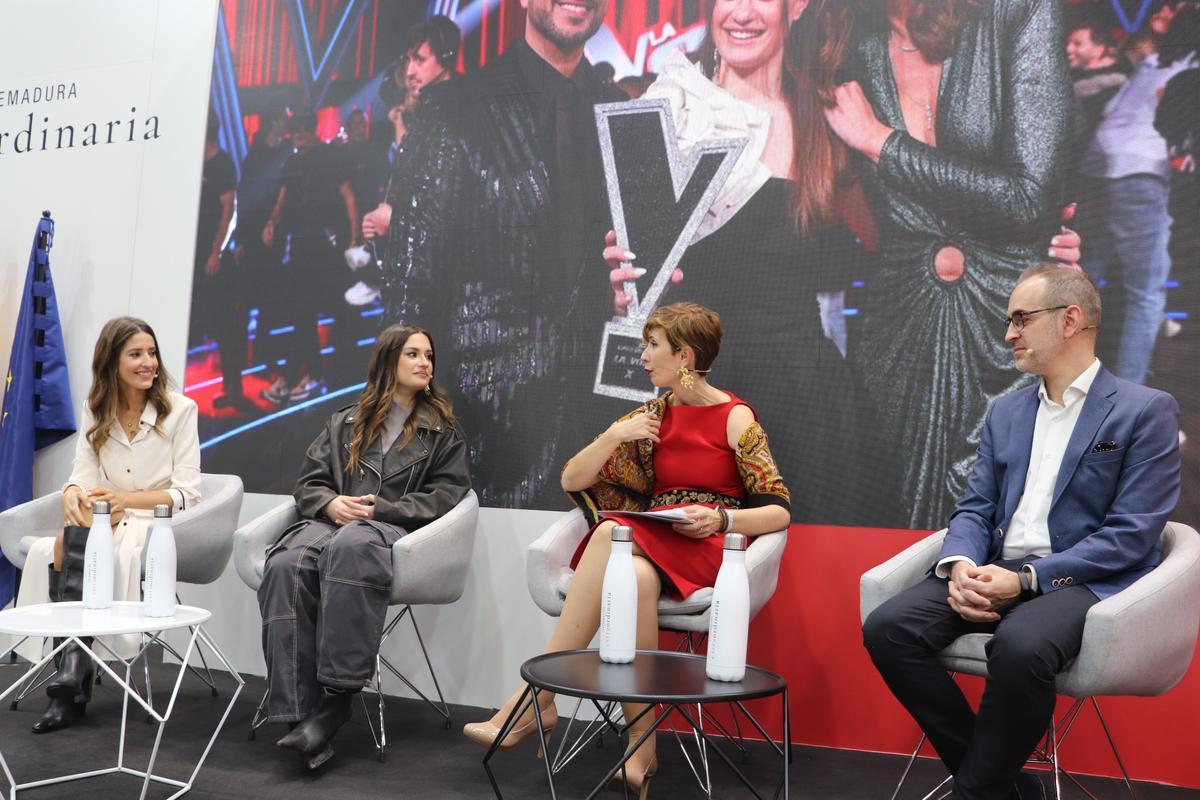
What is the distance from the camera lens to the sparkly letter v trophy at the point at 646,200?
12.0 ft

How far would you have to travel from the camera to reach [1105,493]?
2.55 meters

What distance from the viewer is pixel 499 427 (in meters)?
3.90

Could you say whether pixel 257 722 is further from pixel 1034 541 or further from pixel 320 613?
pixel 1034 541

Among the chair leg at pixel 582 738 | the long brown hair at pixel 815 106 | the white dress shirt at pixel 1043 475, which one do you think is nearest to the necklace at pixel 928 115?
the long brown hair at pixel 815 106

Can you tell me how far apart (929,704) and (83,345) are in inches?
153

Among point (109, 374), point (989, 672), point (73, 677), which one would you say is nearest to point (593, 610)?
point (989, 672)

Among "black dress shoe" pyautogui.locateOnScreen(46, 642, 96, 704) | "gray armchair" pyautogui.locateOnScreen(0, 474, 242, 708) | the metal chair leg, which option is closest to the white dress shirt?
the metal chair leg

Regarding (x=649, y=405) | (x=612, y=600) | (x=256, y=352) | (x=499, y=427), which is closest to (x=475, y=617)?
(x=499, y=427)

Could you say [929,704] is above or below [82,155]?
below

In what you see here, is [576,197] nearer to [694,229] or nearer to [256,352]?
[694,229]

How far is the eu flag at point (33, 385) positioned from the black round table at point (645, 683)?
10.2 ft

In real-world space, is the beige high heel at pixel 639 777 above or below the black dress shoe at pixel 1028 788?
below

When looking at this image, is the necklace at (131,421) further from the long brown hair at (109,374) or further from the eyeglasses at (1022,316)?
the eyeglasses at (1022,316)

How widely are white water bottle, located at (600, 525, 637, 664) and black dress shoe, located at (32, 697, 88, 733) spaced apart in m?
1.93
